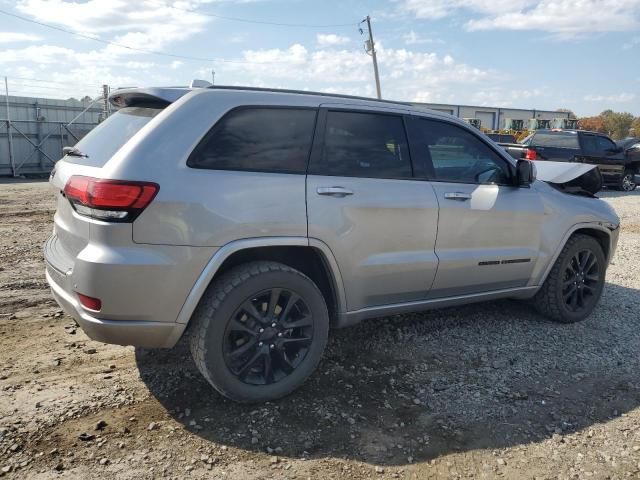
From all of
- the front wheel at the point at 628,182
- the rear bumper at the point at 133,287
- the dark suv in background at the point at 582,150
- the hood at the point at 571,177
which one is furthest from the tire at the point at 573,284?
the front wheel at the point at 628,182

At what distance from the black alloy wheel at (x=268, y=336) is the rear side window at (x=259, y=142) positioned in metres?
0.77

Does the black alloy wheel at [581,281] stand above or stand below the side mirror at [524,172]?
below

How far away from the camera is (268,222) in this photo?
10.4ft

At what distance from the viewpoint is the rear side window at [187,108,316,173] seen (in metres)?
3.11

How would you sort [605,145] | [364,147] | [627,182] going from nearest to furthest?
[364,147] → [605,145] → [627,182]

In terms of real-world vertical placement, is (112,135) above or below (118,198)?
above

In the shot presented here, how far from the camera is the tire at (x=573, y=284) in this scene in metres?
4.80

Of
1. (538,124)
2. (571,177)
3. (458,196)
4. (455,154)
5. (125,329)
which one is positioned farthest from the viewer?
(538,124)

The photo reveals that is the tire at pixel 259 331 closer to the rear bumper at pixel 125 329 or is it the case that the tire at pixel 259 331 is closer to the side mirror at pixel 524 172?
the rear bumper at pixel 125 329

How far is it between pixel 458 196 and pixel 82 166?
2.56 metres

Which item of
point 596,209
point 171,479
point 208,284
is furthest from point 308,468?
point 596,209

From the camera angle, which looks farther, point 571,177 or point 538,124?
point 538,124

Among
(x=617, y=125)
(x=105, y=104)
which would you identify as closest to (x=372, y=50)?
(x=105, y=104)

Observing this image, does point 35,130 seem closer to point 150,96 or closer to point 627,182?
point 150,96
